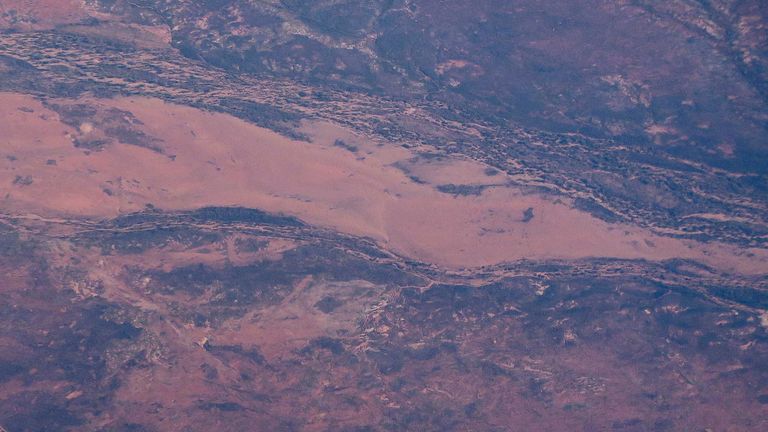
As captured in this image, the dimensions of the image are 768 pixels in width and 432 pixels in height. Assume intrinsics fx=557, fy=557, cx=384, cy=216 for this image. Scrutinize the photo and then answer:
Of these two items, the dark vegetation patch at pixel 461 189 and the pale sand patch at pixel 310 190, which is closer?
the pale sand patch at pixel 310 190

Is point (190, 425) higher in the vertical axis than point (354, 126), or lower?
lower

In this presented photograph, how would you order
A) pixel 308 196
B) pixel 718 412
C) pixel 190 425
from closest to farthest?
pixel 190 425
pixel 718 412
pixel 308 196

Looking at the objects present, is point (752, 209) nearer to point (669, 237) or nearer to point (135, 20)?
point (669, 237)

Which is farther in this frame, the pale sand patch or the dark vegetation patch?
the dark vegetation patch

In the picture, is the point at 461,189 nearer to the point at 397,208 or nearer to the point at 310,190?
the point at 397,208

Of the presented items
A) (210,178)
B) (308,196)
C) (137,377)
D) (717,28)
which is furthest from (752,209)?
(137,377)

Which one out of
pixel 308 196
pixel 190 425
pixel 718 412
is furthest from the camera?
pixel 308 196
